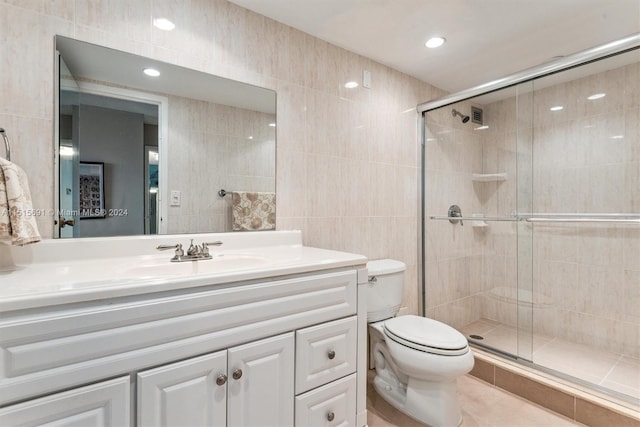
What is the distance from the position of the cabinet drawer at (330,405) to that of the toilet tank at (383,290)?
614 millimetres

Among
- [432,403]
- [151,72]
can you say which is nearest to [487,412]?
[432,403]

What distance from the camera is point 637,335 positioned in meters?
2.11

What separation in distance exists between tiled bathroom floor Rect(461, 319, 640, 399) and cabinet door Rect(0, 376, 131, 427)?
2.28 m

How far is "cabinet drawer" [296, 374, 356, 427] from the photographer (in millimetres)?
1165

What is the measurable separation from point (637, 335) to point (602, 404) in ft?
3.03

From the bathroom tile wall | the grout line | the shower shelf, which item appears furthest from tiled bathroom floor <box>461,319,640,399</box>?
the shower shelf

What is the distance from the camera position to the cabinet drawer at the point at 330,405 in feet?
3.82

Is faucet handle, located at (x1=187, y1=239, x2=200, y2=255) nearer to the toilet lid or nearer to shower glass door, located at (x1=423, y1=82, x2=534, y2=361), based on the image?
the toilet lid

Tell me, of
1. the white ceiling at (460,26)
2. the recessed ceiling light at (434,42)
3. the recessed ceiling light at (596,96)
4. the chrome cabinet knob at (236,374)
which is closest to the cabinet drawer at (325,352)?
the chrome cabinet knob at (236,374)

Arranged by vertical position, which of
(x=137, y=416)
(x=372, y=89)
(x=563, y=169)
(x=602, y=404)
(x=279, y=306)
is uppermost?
(x=372, y=89)

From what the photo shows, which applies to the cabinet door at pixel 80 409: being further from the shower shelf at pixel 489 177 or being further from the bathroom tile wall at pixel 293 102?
the shower shelf at pixel 489 177

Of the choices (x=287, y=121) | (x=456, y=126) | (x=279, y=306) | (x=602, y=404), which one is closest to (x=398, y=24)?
(x=287, y=121)

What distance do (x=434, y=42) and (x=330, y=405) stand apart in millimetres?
2108

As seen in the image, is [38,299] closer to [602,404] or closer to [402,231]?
[402,231]
